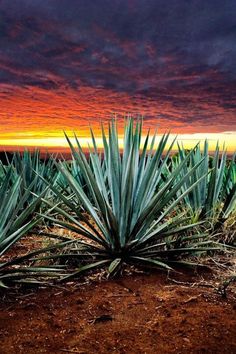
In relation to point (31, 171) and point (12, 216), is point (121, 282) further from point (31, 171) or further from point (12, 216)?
point (31, 171)

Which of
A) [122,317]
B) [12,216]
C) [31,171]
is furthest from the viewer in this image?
[31,171]

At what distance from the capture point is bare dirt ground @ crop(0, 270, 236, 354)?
7.10 feet

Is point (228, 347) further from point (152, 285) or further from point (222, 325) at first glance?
point (152, 285)

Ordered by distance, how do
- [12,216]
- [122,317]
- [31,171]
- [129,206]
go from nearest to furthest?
1. [122,317]
2. [12,216]
3. [129,206]
4. [31,171]

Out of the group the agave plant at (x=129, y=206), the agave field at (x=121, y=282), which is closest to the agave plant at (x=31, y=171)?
the agave field at (x=121, y=282)

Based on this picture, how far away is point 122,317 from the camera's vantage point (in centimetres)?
249

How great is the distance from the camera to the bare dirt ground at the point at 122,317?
2164mm

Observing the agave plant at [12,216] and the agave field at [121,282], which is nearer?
the agave field at [121,282]

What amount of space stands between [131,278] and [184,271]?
0.46m

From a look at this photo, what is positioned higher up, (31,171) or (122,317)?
(31,171)

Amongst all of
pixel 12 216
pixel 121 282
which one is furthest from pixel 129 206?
pixel 12 216

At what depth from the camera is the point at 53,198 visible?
5.65m

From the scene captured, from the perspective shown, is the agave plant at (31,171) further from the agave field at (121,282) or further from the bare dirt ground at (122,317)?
the bare dirt ground at (122,317)

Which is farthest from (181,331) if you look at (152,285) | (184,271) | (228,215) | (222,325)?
(228,215)
